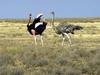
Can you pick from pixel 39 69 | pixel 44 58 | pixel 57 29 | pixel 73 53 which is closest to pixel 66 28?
pixel 57 29

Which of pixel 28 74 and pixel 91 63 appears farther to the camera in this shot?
pixel 91 63

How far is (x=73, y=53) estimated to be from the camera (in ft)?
70.6

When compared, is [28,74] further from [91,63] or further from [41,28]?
[41,28]

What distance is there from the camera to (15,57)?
20219mm

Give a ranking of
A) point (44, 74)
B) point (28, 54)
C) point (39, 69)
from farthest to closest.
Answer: point (28, 54)
point (39, 69)
point (44, 74)

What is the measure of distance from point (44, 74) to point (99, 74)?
192 centimetres

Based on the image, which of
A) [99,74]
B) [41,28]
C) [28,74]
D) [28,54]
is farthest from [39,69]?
[41,28]

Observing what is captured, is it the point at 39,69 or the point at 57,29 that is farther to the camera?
the point at 57,29

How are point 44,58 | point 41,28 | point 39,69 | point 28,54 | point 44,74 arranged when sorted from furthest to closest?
1. point 41,28
2. point 28,54
3. point 44,58
4. point 39,69
5. point 44,74

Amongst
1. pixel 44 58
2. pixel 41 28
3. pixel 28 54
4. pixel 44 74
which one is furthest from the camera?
pixel 41 28

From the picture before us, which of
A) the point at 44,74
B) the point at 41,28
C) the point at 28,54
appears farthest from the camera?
the point at 41,28

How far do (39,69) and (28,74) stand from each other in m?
1.06

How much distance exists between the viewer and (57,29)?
28.4 m

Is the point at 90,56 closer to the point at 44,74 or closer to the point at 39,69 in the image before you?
the point at 39,69
